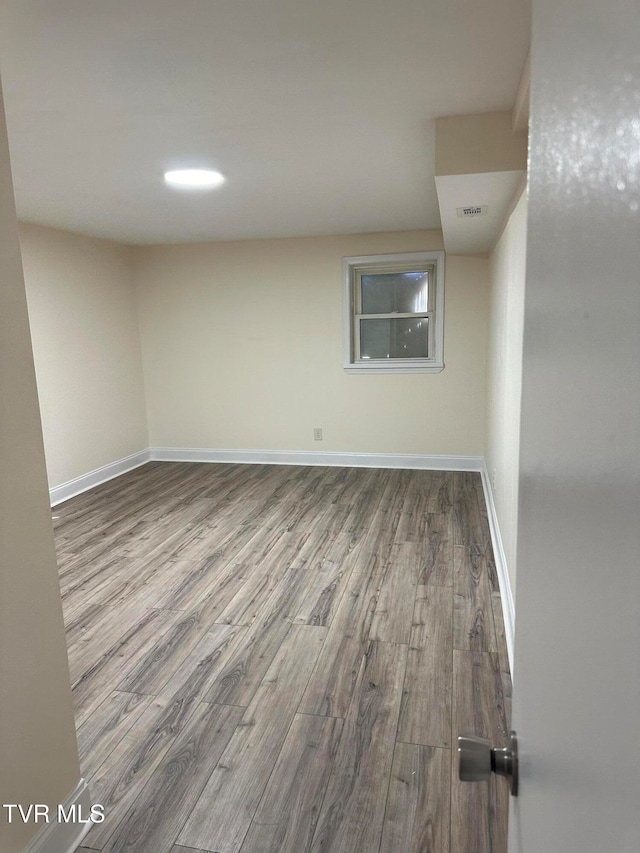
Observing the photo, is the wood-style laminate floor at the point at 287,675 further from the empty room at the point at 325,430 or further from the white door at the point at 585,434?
the white door at the point at 585,434

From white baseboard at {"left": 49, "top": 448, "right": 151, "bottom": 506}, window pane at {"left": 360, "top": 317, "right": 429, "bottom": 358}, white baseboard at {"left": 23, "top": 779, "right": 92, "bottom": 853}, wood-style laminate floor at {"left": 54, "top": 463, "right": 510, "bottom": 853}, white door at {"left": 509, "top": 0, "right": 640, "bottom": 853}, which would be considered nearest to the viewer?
white door at {"left": 509, "top": 0, "right": 640, "bottom": 853}

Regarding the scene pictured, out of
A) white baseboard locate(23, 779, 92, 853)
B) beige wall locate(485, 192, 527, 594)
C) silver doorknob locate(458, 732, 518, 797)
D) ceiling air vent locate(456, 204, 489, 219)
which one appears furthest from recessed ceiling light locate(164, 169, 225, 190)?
silver doorknob locate(458, 732, 518, 797)

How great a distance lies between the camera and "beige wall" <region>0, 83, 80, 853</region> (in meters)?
1.32

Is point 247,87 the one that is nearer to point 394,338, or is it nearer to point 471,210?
point 471,210

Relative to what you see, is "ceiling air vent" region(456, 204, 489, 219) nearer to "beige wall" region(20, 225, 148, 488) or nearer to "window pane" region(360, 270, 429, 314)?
"window pane" region(360, 270, 429, 314)

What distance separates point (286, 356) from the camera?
5.43 m

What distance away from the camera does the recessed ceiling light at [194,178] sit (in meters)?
2.84

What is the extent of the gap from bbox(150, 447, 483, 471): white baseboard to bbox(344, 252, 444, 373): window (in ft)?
2.81

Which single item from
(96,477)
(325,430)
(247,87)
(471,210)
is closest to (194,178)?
(247,87)

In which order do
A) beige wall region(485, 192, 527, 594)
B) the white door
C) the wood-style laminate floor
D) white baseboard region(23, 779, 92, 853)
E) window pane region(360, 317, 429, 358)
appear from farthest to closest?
window pane region(360, 317, 429, 358) < beige wall region(485, 192, 527, 594) < the wood-style laminate floor < white baseboard region(23, 779, 92, 853) < the white door

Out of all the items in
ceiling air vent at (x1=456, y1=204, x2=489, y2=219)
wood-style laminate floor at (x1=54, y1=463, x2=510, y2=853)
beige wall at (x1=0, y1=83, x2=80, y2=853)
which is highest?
ceiling air vent at (x1=456, y1=204, x2=489, y2=219)

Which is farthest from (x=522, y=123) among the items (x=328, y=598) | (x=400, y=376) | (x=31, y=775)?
(x=400, y=376)

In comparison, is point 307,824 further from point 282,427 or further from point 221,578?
point 282,427

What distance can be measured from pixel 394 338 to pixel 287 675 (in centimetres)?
364
